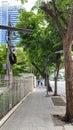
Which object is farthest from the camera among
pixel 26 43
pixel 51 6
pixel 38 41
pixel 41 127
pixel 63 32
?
pixel 26 43

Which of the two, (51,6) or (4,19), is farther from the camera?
(4,19)

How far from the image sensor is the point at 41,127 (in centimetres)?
1137

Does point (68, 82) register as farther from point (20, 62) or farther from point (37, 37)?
point (20, 62)

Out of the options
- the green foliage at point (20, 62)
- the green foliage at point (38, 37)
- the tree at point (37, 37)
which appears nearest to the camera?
the green foliage at point (38, 37)

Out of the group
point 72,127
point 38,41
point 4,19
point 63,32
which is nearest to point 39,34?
point 38,41

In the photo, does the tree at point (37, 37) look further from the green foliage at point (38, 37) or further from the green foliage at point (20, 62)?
the green foliage at point (20, 62)

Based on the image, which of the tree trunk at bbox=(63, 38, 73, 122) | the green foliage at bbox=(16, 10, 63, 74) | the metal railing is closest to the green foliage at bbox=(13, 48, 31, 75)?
the green foliage at bbox=(16, 10, 63, 74)

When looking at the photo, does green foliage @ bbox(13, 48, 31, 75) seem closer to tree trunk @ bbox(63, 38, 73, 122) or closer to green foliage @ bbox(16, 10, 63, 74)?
green foliage @ bbox(16, 10, 63, 74)

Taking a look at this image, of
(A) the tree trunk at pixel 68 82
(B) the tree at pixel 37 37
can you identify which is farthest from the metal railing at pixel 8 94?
(B) the tree at pixel 37 37

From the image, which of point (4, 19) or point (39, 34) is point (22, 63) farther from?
point (4, 19)

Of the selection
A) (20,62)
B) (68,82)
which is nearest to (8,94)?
(68,82)

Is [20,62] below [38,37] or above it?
below

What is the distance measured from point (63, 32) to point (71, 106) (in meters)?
3.19

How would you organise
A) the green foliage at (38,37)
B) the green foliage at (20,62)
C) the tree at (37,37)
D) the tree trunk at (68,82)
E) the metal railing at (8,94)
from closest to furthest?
the tree trunk at (68,82)
the metal railing at (8,94)
the green foliage at (38,37)
the tree at (37,37)
the green foliage at (20,62)
